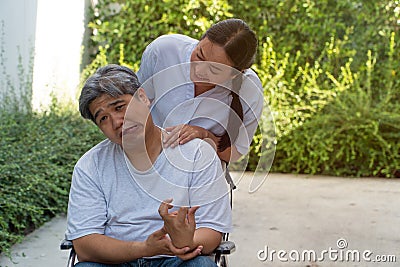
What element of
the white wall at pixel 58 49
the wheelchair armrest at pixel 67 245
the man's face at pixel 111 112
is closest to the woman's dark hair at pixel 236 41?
the man's face at pixel 111 112

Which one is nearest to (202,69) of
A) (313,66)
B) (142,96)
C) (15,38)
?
(142,96)

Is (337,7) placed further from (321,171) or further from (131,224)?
(131,224)

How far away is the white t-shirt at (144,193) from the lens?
2385 mm

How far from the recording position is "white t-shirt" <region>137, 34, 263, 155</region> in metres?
2.63

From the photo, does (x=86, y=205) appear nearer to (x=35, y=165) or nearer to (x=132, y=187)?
(x=132, y=187)

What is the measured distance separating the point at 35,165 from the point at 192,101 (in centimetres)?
214

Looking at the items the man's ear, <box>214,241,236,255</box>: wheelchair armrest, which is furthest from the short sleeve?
<box>214,241,236,255</box>: wheelchair armrest

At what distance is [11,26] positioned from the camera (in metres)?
5.52

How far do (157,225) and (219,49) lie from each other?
0.63m

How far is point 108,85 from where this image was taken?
2.37m

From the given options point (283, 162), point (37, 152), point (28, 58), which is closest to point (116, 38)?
point (28, 58)

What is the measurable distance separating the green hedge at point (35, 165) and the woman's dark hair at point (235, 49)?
1.40 metres

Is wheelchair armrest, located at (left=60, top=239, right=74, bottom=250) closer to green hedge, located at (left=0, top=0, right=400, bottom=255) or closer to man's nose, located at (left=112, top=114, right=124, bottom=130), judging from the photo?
man's nose, located at (left=112, top=114, right=124, bottom=130)

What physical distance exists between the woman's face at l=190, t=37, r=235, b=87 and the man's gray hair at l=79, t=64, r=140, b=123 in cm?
27
